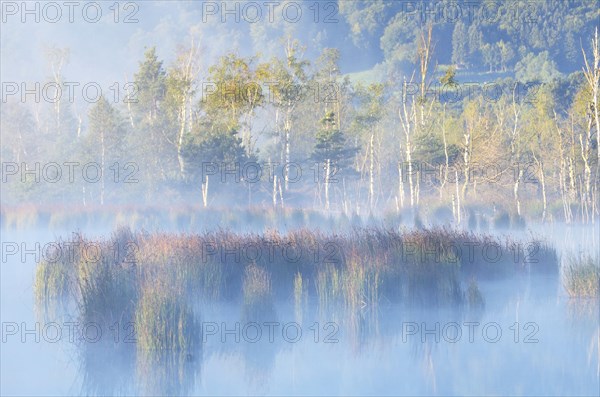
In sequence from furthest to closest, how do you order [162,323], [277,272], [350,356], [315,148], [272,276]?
[315,148] < [277,272] < [272,276] < [350,356] < [162,323]

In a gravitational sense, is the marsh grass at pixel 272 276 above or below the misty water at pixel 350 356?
above

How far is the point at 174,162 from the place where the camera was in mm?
43312

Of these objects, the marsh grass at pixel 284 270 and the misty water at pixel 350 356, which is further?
the marsh grass at pixel 284 270

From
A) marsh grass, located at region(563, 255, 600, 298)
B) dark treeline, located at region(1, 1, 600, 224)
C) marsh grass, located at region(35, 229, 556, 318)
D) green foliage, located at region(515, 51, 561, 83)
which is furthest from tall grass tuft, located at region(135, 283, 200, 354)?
green foliage, located at region(515, 51, 561, 83)

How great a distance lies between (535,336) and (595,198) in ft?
65.4

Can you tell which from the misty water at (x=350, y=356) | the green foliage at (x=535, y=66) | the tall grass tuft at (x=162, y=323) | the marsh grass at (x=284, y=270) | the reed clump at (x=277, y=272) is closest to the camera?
the misty water at (x=350, y=356)

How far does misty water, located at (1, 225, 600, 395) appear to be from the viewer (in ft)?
29.9

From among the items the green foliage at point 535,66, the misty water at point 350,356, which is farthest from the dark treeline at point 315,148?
the green foliage at point 535,66

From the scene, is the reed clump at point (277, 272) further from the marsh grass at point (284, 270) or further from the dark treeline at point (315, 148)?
the dark treeline at point (315, 148)

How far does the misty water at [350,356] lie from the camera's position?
9125mm

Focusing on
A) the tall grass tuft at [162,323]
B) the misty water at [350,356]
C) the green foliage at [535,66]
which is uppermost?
the green foliage at [535,66]

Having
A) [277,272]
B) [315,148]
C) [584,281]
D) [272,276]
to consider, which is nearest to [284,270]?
[277,272]

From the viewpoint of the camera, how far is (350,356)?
10297 mm

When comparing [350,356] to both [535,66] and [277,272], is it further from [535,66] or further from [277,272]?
[535,66]
